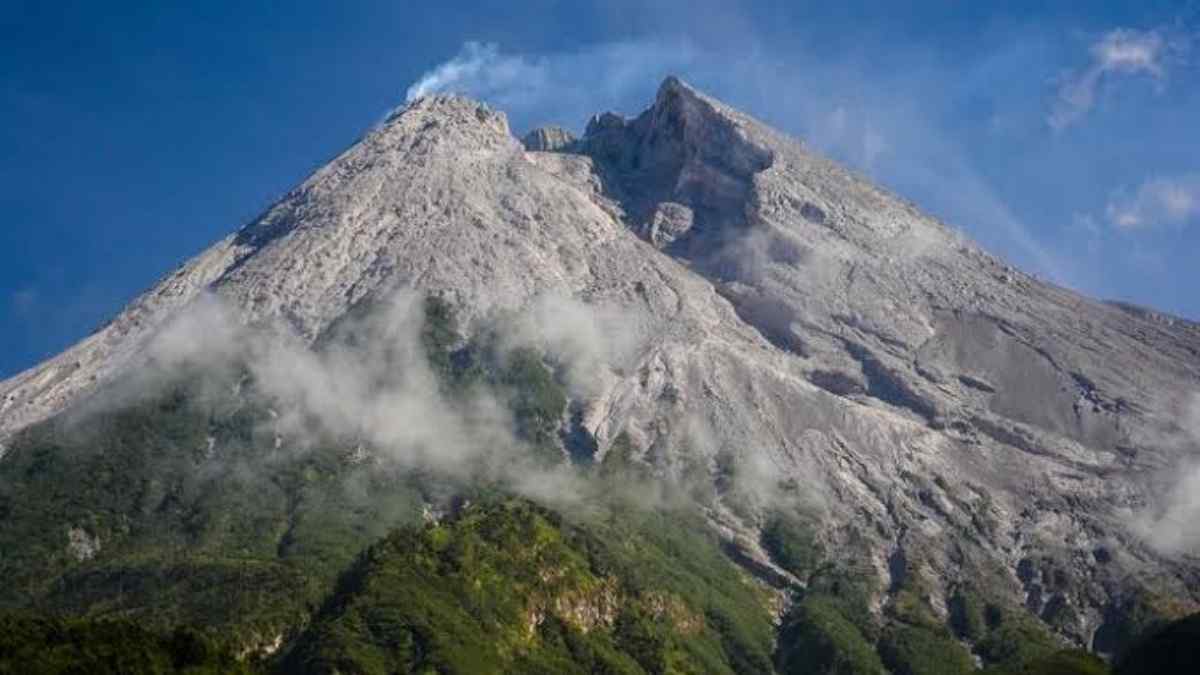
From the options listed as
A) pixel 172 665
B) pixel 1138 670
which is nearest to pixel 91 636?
pixel 172 665

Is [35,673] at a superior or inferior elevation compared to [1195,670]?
inferior

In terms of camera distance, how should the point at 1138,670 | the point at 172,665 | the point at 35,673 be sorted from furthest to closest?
the point at 1138,670, the point at 172,665, the point at 35,673

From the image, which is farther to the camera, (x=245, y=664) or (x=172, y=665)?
(x=245, y=664)

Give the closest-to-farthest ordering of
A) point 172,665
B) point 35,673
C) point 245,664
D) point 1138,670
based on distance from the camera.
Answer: point 35,673 → point 172,665 → point 245,664 → point 1138,670

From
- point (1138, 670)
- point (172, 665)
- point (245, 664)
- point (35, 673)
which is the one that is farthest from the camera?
point (1138, 670)

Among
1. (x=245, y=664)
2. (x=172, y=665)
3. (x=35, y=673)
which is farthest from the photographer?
(x=245, y=664)

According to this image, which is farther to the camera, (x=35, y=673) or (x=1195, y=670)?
(x=1195, y=670)

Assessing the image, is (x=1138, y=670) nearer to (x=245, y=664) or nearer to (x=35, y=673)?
(x=245, y=664)

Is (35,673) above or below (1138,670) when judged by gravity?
below

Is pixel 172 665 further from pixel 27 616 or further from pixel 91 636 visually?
pixel 27 616

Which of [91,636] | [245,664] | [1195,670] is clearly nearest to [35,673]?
[91,636]
